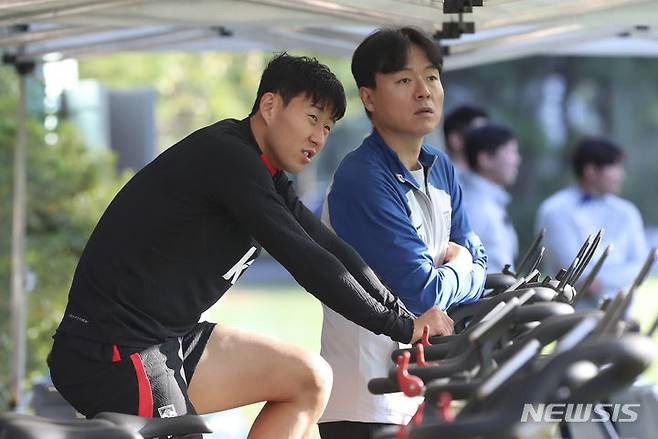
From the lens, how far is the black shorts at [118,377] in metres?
3.39

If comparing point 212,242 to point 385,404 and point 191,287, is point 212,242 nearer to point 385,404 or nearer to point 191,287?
point 191,287

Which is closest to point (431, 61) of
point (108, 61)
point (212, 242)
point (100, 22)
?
Answer: point (212, 242)

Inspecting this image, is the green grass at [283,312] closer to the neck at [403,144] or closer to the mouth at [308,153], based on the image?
the neck at [403,144]

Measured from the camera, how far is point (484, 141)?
7.31 metres

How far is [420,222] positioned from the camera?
4164mm

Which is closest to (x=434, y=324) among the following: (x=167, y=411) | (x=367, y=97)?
(x=167, y=411)

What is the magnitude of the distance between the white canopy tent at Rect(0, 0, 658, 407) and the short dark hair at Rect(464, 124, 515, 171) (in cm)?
39

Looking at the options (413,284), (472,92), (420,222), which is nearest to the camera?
(413,284)

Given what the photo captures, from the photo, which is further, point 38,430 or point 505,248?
point 505,248

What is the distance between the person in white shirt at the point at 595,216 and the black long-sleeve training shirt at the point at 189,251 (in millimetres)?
4629

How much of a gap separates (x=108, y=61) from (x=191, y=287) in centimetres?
1265

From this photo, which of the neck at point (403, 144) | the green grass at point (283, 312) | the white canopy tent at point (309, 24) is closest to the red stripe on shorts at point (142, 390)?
the neck at point (403, 144)

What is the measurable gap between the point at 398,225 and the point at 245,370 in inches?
27.6

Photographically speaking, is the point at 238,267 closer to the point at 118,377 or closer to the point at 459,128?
the point at 118,377
